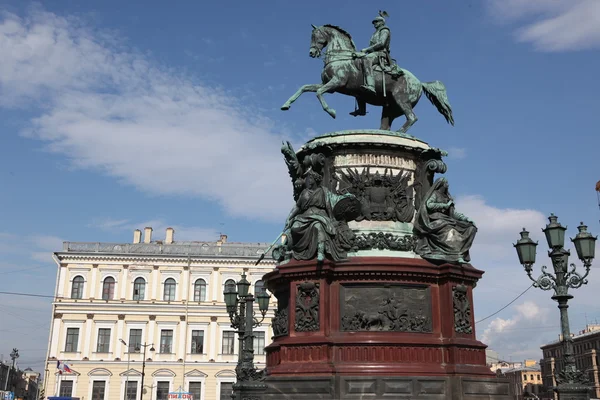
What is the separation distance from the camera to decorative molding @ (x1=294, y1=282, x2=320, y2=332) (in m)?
13.2

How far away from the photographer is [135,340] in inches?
2335

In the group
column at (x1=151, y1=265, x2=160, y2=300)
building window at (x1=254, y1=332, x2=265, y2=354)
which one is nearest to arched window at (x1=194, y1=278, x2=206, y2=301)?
column at (x1=151, y1=265, x2=160, y2=300)

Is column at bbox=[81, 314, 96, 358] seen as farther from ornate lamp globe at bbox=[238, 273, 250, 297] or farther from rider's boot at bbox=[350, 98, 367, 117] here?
rider's boot at bbox=[350, 98, 367, 117]

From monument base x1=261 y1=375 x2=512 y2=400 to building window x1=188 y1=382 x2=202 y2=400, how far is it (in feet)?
158

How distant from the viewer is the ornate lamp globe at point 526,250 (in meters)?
12.4

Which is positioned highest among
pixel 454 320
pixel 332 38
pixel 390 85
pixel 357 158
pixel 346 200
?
pixel 332 38

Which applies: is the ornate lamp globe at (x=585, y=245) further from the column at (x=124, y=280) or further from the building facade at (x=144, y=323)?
the column at (x=124, y=280)

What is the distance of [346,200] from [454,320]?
3400 millimetres

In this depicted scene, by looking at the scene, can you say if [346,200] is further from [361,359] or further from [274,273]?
[361,359]

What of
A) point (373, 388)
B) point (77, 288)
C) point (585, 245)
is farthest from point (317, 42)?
point (77, 288)

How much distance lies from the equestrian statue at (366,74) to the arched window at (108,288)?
47.9 meters

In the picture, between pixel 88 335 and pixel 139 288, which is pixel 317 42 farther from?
pixel 88 335

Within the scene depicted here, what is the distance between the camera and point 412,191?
1512 cm

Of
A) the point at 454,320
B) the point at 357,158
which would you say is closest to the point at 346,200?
the point at 357,158
